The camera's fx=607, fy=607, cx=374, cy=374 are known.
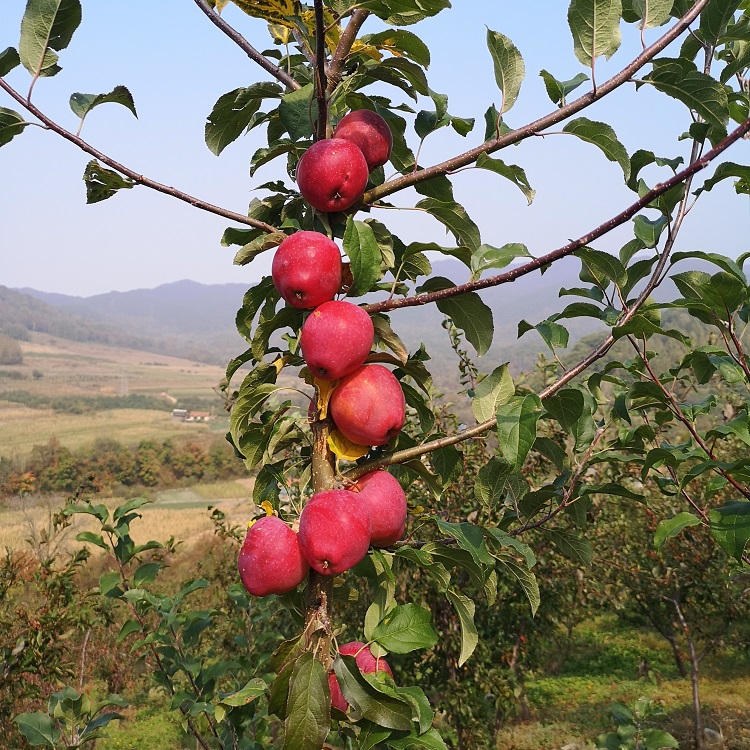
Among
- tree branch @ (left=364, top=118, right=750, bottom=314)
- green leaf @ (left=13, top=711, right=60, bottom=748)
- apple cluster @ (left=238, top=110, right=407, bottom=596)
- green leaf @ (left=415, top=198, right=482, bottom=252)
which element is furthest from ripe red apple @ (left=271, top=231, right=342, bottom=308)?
green leaf @ (left=13, top=711, right=60, bottom=748)

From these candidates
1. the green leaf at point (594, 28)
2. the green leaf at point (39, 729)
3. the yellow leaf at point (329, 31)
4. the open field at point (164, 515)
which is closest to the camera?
the green leaf at point (594, 28)

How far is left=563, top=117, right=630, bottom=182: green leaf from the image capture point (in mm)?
1041

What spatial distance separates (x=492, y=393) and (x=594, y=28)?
2.23 feet

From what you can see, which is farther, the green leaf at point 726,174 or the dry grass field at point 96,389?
the dry grass field at point 96,389

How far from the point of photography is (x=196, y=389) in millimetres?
90188

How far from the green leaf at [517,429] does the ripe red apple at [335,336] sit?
0.92ft

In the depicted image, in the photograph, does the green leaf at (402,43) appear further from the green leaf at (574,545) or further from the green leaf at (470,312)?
the green leaf at (574,545)

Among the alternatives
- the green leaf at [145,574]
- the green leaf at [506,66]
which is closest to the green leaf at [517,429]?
the green leaf at [506,66]

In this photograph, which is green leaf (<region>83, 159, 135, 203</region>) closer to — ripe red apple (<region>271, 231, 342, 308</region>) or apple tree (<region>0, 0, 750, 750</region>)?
apple tree (<region>0, 0, 750, 750</region>)

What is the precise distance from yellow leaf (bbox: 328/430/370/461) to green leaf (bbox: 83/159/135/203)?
63 centimetres

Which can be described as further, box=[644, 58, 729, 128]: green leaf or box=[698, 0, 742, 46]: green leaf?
box=[698, 0, 742, 46]: green leaf

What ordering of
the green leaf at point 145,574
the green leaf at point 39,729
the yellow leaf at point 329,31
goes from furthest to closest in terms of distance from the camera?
1. the green leaf at point 145,574
2. the green leaf at point 39,729
3. the yellow leaf at point 329,31

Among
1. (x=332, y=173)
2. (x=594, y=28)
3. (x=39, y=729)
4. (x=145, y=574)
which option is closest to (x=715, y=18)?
(x=594, y=28)

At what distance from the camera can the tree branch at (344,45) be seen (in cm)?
122
